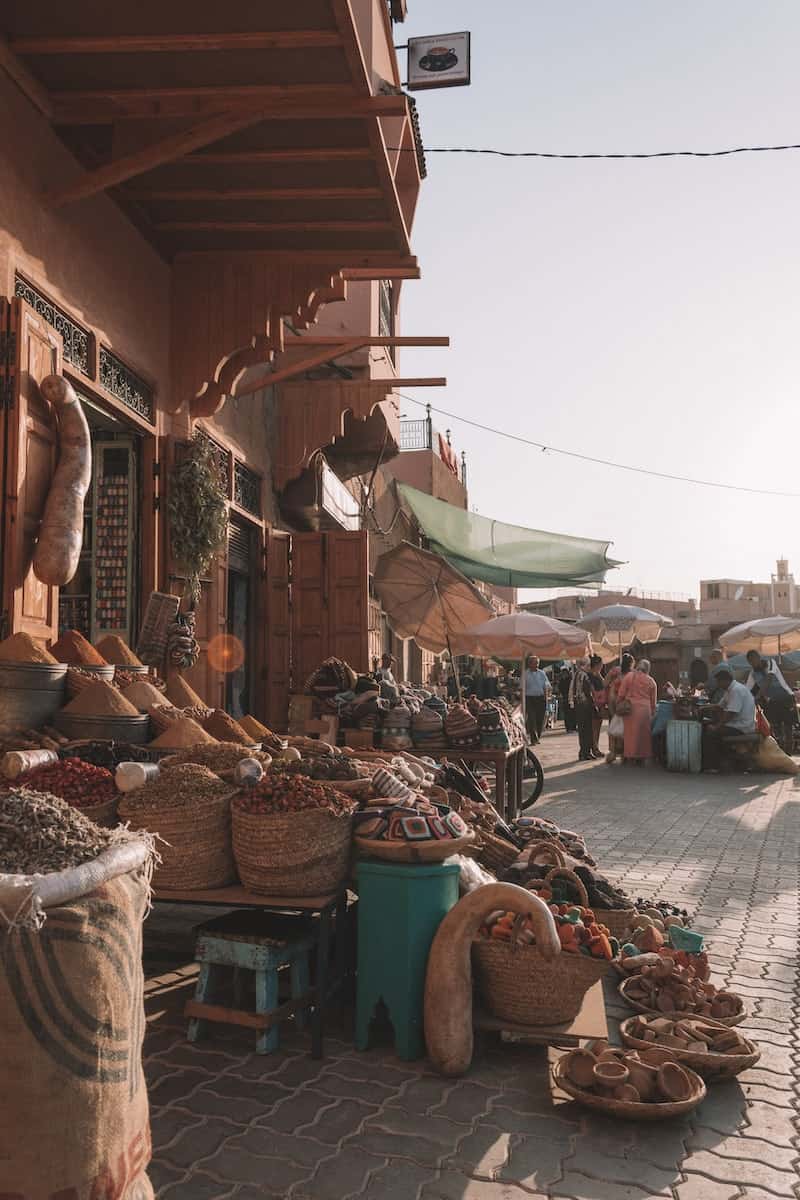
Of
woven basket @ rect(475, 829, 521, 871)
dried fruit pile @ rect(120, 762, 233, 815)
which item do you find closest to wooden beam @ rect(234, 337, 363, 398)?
woven basket @ rect(475, 829, 521, 871)

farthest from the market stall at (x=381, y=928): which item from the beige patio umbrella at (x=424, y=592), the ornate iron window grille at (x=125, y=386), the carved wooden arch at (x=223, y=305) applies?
the beige patio umbrella at (x=424, y=592)

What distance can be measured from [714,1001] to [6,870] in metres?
3.02

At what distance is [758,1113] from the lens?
305 centimetres

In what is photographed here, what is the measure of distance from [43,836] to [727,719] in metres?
12.9

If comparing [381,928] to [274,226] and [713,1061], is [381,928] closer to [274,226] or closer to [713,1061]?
[713,1061]

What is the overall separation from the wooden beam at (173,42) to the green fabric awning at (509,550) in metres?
13.1

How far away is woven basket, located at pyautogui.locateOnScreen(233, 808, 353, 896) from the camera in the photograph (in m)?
3.48

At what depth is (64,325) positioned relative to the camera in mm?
→ 5488

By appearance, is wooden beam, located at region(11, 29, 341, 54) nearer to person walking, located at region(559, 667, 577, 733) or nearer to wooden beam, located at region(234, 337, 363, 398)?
wooden beam, located at region(234, 337, 363, 398)

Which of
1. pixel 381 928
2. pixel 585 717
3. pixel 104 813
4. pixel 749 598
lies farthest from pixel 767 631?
pixel 749 598

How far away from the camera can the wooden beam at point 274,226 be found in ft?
21.5

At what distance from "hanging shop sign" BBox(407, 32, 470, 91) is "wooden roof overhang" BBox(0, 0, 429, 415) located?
71.3 inches

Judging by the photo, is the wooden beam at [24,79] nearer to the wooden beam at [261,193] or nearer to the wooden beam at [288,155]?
the wooden beam at [288,155]

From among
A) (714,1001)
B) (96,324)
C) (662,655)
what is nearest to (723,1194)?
(714,1001)
